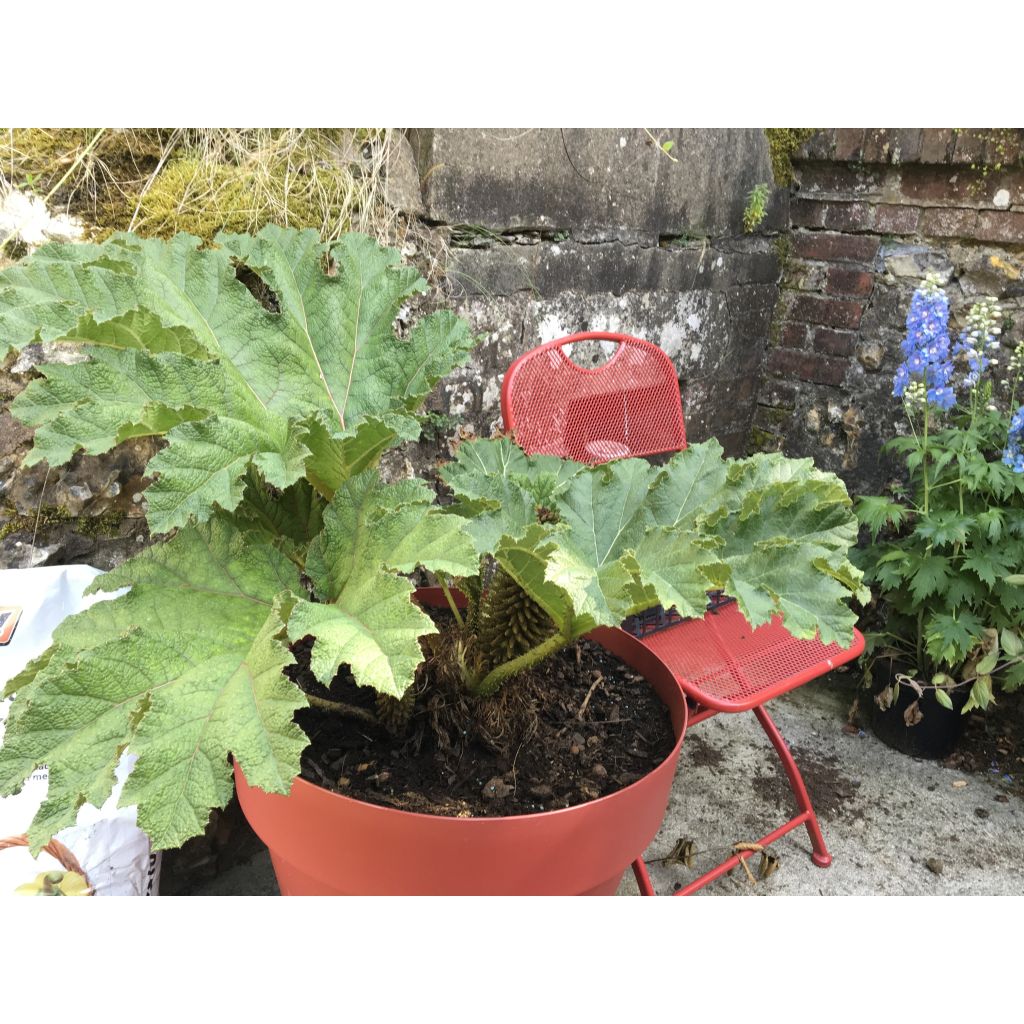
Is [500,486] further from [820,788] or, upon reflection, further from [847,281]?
[847,281]

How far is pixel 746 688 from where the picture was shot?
6.30ft

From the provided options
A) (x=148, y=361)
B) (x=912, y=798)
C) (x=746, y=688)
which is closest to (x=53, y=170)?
(x=148, y=361)

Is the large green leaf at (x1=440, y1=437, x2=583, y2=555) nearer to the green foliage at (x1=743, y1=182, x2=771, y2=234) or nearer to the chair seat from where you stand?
the chair seat

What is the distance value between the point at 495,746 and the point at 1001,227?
235cm

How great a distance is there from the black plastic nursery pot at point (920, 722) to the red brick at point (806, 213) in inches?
59.8

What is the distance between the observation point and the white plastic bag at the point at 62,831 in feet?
4.62

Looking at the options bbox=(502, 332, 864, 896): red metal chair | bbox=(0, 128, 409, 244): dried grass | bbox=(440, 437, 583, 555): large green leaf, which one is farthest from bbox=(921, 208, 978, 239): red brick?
bbox=(440, 437, 583, 555): large green leaf

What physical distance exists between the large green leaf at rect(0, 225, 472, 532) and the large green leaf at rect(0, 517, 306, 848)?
17cm

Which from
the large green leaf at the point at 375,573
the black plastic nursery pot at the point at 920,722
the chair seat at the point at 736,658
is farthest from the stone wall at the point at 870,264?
the large green leaf at the point at 375,573

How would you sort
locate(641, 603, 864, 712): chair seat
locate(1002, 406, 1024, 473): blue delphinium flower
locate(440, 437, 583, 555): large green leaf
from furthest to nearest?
1. locate(1002, 406, 1024, 473): blue delphinium flower
2. locate(641, 603, 864, 712): chair seat
3. locate(440, 437, 583, 555): large green leaf

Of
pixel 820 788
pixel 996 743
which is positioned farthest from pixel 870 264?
pixel 820 788

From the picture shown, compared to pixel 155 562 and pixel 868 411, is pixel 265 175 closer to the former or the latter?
pixel 155 562

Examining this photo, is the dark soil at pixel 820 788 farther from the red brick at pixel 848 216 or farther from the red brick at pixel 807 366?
the red brick at pixel 848 216

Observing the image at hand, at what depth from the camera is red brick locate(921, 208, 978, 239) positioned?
273 centimetres
